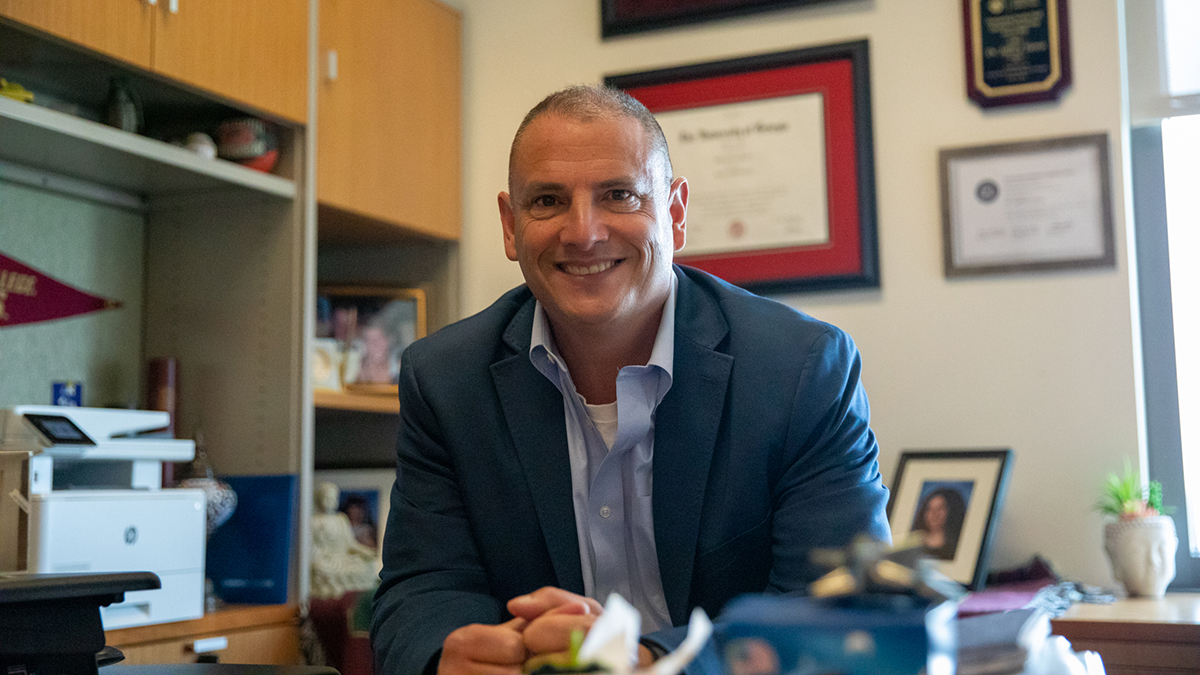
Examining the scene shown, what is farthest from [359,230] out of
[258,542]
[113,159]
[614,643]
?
[614,643]

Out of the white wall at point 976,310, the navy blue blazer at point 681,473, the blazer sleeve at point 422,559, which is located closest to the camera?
the blazer sleeve at point 422,559

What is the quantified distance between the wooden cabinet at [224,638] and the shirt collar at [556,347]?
A: 1.06 m

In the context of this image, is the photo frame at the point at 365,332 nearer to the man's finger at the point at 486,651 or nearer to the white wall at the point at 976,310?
the white wall at the point at 976,310

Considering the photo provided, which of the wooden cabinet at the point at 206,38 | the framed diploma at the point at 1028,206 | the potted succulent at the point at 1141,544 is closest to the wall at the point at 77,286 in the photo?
the wooden cabinet at the point at 206,38

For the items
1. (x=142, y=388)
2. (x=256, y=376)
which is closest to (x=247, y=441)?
(x=256, y=376)

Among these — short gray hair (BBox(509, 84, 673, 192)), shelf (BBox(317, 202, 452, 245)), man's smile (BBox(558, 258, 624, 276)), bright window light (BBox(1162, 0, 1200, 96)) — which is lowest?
man's smile (BBox(558, 258, 624, 276))

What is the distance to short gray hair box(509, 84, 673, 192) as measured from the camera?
1365 millimetres

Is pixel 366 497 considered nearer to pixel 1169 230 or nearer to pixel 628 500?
pixel 628 500

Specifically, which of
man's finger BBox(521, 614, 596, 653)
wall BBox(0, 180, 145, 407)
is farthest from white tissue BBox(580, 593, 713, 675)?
wall BBox(0, 180, 145, 407)

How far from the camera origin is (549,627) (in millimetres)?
965

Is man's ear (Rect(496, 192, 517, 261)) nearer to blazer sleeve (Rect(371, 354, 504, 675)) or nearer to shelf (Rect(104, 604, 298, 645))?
blazer sleeve (Rect(371, 354, 504, 675))

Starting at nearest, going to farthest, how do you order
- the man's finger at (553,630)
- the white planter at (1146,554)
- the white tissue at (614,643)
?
the white tissue at (614,643)
the man's finger at (553,630)
the white planter at (1146,554)

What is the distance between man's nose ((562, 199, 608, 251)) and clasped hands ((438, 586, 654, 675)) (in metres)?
0.49

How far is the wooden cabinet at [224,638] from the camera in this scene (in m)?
2.05
